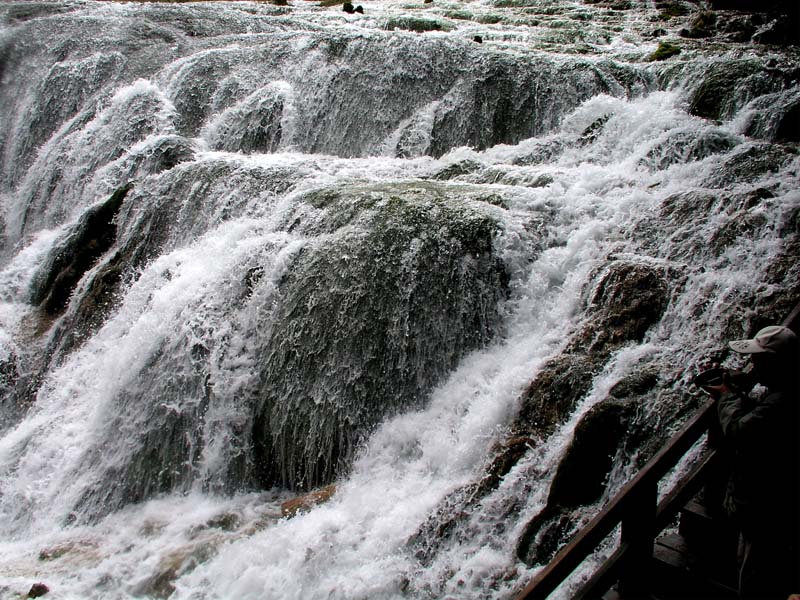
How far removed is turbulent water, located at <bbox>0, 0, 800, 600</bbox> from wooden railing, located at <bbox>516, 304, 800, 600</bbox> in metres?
1.02

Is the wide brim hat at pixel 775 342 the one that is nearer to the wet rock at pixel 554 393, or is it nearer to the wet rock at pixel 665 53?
the wet rock at pixel 554 393

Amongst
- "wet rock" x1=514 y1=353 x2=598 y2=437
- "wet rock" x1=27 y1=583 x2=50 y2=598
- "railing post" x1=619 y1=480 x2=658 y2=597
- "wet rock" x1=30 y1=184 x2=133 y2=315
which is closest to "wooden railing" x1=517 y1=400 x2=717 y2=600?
"railing post" x1=619 y1=480 x2=658 y2=597

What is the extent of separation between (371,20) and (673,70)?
11.2 meters

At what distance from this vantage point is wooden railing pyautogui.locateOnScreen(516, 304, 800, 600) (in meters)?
3.54

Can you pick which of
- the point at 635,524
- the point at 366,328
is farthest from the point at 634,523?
the point at 366,328


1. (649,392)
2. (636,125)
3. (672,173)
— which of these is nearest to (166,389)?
(649,392)

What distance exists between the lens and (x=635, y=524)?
365 cm

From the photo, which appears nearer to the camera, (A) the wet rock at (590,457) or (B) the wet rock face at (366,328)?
(A) the wet rock at (590,457)

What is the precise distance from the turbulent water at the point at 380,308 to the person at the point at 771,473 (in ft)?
5.19

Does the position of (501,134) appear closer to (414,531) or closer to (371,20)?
(414,531)

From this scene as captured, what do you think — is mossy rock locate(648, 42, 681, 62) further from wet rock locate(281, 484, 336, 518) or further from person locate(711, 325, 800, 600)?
person locate(711, 325, 800, 600)

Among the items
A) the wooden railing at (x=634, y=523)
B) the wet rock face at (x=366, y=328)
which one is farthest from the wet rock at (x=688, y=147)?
the wooden railing at (x=634, y=523)

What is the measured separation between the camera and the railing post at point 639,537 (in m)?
3.58

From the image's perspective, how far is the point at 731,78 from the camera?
998 cm
